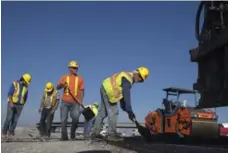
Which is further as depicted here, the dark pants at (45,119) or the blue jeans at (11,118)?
the dark pants at (45,119)

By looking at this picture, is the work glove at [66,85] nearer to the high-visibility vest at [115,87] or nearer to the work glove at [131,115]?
the high-visibility vest at [115,87]

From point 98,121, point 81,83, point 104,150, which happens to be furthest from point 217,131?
point 104,150

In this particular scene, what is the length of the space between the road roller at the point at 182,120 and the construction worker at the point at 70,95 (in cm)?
482

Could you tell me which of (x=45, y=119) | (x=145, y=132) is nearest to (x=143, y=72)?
(x=145, y=132)

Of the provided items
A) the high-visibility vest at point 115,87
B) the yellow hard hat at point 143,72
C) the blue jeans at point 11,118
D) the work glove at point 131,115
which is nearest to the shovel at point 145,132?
the work glove at point 131,115

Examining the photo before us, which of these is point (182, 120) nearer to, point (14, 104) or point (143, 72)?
point (14, 104)

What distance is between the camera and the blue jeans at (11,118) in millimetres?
11797

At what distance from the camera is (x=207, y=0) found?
208 inches

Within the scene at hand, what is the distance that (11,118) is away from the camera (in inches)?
468

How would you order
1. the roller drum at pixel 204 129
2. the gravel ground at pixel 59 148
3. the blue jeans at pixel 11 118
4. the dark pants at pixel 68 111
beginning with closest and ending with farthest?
the gravel ground at pixel 59 148
the dark pants at pixel 68 111
the blue jeans at pixel 11 118
the roller drum at pixel 204 129

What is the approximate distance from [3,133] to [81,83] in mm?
3017

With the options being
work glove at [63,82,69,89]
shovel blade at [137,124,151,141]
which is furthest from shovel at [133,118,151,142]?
work glove at [63,82,69,89]

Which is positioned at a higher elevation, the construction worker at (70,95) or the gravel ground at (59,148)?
the construction worker at (70,95)

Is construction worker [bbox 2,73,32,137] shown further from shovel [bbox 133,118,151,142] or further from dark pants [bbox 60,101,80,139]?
shovel [bbox 133,118,151,142]
